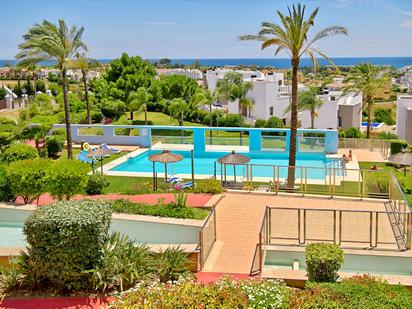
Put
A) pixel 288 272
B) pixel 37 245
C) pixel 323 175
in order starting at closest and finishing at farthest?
pixel 37 245, pixel 288 272, pixel 323 175

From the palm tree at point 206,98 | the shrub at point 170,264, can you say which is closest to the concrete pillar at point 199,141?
the palm tree at point 206,98

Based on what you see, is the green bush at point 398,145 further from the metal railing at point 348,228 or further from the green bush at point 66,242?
the green bush at point 66,242

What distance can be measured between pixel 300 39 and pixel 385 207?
25.0 feet

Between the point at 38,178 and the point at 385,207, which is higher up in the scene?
the point at 38,178

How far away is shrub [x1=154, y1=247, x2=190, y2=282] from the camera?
932 cm

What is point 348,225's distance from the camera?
36.0ft

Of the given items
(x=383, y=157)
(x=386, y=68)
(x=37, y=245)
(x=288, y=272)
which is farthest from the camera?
(x=386, y=68)

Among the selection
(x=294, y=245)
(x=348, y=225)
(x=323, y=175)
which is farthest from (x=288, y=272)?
(x=323, y=175)

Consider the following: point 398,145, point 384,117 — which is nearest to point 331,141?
point 398,145

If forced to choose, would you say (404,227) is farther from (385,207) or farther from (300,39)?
(300,39)

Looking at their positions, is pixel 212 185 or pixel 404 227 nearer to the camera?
pixel 404 227

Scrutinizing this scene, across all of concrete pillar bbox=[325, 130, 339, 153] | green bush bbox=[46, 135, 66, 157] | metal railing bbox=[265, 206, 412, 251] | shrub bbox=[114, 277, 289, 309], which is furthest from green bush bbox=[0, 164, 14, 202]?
concrete pillar bbox=[325, 130, 339, 153]

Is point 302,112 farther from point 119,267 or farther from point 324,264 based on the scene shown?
point 119,267

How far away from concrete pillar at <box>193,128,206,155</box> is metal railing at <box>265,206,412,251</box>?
17000mm
